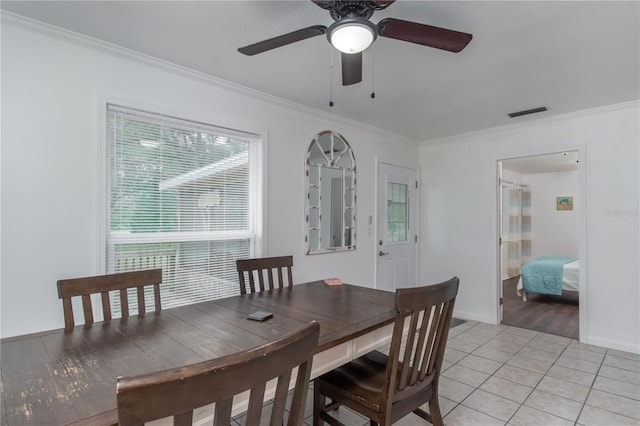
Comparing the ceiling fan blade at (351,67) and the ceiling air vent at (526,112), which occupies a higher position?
the ceiling air vent at (526,112)

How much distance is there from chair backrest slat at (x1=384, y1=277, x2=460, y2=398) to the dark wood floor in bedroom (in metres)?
3.02

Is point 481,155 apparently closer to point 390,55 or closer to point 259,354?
point 390,55

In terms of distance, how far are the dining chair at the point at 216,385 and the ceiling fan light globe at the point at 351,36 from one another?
1.25m

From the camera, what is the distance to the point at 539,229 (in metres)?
7.14

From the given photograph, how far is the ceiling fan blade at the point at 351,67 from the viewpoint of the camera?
176 cm

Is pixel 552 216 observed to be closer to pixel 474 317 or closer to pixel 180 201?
pixel 474 317

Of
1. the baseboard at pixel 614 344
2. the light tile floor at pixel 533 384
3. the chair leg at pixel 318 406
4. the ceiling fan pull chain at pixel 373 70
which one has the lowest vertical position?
the light tile floor at pixel 533 384

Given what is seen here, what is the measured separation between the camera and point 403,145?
4.55 m

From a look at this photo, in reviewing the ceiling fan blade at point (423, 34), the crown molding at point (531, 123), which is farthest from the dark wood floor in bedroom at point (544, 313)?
the ceiling fan blade at point (423, 34)

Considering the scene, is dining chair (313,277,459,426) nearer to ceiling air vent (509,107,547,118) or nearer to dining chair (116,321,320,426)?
dining chair (116,321,320,426)

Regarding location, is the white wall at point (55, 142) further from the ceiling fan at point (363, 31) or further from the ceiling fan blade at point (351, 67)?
the ceiling fan blade at point (351, 67)

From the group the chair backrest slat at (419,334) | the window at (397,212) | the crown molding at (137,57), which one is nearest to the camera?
the chair backrest slat at (419,334)

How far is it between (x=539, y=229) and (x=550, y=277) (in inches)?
106

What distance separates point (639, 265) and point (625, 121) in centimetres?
142
